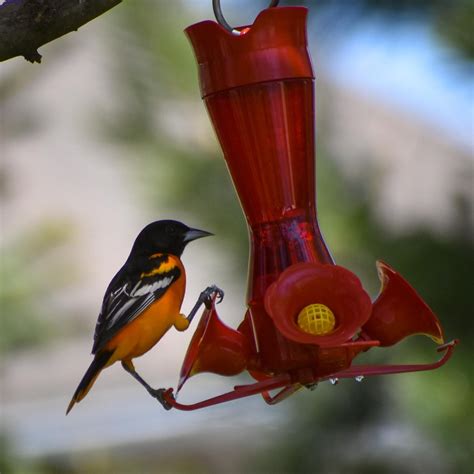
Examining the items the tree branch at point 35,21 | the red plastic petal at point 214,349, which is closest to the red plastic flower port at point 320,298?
the red plastic petal at point 214,349

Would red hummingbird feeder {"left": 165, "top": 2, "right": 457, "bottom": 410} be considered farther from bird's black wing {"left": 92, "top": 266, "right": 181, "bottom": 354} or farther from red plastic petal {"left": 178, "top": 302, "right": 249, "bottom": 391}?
bird's black wing {"left": 92, "top": 266, "right": 181, "bottom": 354}

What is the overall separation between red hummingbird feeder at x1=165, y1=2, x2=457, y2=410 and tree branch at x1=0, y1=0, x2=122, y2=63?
350mm

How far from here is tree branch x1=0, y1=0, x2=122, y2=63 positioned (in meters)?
2.44

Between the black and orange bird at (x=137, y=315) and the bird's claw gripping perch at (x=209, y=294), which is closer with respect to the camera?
the bird's claw gripping perch at (x=209, y=294)

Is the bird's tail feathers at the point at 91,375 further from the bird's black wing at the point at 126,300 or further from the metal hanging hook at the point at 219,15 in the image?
the metal hanging hook at the point at 219,15

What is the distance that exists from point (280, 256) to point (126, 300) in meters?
0.43

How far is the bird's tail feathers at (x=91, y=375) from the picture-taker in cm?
280

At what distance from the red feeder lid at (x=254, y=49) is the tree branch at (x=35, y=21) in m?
0.34

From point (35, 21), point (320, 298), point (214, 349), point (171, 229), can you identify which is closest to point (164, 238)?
point (171, 229)

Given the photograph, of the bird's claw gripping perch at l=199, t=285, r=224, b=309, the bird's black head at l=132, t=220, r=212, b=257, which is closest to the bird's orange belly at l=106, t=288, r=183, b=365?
the bird's claw gripping perch at l=199, t=285, r=224, b=309

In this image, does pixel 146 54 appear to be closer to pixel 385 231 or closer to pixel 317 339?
pixel 385 231

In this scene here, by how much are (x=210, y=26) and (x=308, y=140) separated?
451 millimetres

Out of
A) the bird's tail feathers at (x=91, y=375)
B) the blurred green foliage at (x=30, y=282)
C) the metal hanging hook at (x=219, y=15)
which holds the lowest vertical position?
the blurred green foliage at (x=30, y=282)

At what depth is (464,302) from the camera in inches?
211
